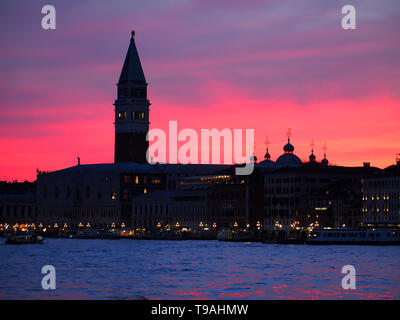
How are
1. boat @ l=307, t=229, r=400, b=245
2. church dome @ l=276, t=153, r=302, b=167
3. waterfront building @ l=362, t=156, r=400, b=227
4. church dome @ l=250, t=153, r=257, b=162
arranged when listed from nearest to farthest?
boat @ l=307, t=229, r=400, b=245
waterfront building @ l=362, t=156, r=400, b=227
church dome @ l=250, t=153, r=257, b=162
church dome @ l=276, t=153, r=302, b=167

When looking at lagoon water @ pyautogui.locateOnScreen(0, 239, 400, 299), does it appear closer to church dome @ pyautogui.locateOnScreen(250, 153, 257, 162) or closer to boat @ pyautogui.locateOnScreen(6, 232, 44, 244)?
boat @ pyautogui.locateOnScreen(6, 232, 44, 244)

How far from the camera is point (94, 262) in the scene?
89812 millimetres

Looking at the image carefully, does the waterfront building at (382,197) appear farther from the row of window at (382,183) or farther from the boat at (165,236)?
the boat at (165,236)

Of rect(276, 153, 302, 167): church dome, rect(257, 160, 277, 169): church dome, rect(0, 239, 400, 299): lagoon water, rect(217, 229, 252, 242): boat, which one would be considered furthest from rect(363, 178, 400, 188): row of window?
rect(0, 239, 400, 299): lagoon water

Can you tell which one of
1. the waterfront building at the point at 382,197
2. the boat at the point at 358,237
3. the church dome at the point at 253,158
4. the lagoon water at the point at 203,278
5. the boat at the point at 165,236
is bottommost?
the lagoon water at the point at 203,278

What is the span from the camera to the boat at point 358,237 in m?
132

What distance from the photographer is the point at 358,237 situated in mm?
133375

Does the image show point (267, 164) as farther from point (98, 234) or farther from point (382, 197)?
point (382, 197)

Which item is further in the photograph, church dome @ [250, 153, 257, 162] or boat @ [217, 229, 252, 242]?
church dome @ [250, 153, 257, 162]

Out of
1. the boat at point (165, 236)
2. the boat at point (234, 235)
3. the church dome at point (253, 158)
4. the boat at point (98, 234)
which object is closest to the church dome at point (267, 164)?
the church dome at point (253, 158)

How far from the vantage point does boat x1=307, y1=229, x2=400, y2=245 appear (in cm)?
13238

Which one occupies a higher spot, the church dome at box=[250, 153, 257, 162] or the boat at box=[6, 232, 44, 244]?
the church dome at box=[250, 153, 257, 162]
